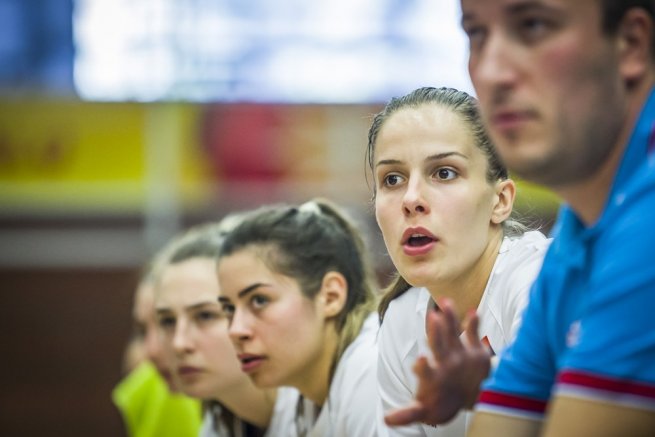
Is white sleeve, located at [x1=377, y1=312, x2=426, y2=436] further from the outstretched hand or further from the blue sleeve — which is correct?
the blue sleeve

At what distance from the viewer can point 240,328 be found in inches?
72.2

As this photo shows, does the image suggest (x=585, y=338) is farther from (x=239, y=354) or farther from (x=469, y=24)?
(x=239, y=354)

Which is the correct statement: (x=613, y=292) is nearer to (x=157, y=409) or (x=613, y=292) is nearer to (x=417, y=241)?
(x=417, y=241)

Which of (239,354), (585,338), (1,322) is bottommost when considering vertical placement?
(1,322)

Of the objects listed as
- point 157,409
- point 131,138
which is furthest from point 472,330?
point 131,138

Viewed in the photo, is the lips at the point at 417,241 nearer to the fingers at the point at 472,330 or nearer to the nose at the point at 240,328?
the fingers at the point at 472,330

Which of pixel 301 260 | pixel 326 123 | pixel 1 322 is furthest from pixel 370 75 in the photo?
pixel 301 260

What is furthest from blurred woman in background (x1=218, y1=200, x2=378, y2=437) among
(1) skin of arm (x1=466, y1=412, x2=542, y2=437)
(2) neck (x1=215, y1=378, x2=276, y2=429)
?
(1) skin of arm (x1=466, y1=412, x2=542, y2=437)

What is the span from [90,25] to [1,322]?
1.25 m

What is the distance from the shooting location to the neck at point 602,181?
0.91m

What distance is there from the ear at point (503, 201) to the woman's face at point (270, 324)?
0.51 metres

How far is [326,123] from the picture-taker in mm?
4453

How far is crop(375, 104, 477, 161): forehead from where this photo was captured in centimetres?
141

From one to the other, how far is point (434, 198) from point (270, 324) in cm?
55
